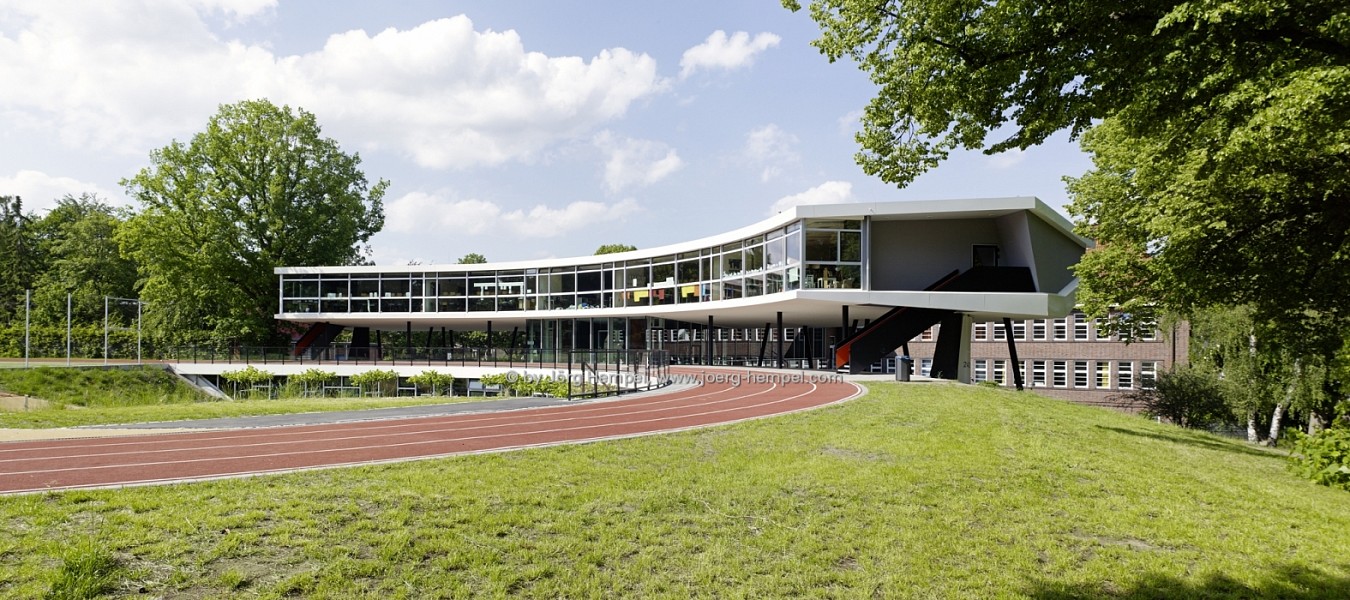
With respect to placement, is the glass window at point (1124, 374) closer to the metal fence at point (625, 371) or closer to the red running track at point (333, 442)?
the metal fence at point (625, 371)

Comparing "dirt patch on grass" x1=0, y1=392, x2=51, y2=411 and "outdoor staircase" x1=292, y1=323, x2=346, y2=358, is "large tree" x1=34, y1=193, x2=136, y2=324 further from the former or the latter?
"dirt patch on grass" x1=0, y1=392, x2=51, y2=411

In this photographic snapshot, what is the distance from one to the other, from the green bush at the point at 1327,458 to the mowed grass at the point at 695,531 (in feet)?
3.57

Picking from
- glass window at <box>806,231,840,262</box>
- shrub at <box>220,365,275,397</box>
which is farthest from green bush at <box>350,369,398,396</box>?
glass window at <box>806,231,840,262</box>

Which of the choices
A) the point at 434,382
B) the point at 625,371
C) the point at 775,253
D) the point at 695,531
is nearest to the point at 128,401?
the point at 434,382

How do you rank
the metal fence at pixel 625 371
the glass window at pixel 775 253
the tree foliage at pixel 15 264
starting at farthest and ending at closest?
the tree foliage at pixel 15 264 → the glass window at pixel 775 253 → the metal fence at pixel 625 371

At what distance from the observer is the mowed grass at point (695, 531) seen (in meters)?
5.32

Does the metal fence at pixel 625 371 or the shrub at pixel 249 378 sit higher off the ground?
the metal fence at pixel 625 371

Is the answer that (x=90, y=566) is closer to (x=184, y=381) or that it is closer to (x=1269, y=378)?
(x=1269, y=378)

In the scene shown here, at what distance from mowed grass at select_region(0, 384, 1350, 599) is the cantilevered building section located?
64.9ft

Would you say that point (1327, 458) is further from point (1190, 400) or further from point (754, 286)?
point (1190, 400)

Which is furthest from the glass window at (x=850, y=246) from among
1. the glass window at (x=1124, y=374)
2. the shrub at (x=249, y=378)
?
the glass window at (x=1124, y=374)

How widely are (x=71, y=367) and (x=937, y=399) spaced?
3850 centimetres

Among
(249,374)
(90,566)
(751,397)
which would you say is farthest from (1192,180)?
(249,374)

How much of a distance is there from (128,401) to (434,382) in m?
12.9
